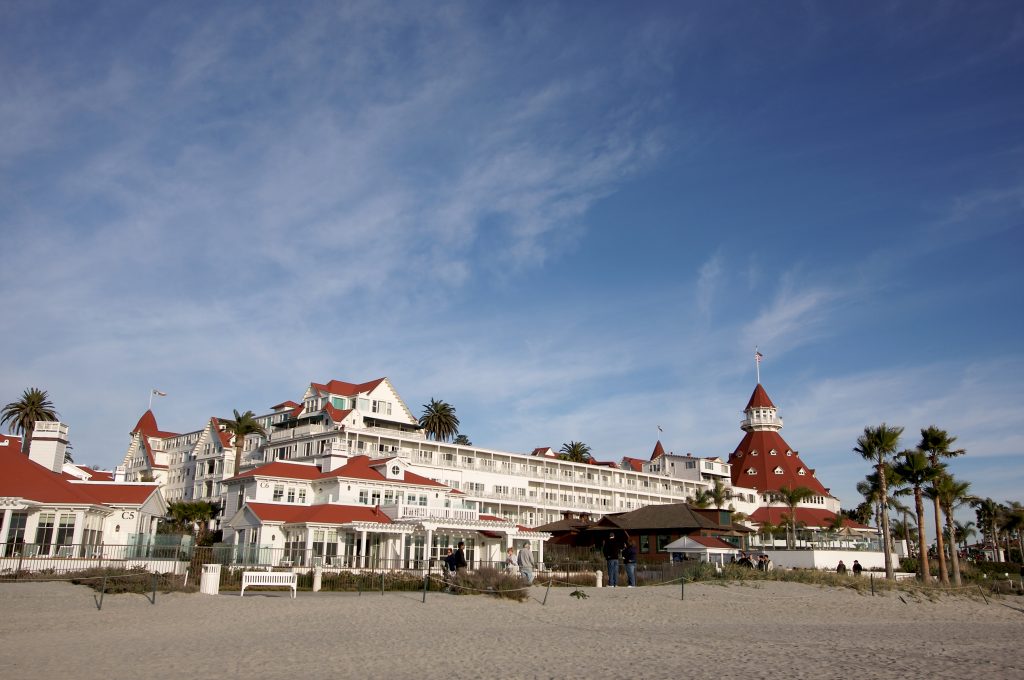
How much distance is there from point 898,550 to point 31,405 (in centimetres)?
8012

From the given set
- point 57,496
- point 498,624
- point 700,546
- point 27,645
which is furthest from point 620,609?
point 700,546

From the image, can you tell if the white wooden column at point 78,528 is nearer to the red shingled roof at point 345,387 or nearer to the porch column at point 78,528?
the porch column at point 78,528

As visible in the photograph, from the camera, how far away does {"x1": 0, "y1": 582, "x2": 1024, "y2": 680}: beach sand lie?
1287 cm

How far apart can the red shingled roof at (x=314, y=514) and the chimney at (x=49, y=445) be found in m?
11.6

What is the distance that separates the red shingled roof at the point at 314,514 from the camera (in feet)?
142

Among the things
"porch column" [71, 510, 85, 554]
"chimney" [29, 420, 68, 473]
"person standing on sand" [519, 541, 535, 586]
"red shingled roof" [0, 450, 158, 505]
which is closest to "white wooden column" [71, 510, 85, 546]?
"porch column" [71, 510, 85, 554]

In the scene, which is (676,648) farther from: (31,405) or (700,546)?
(31,405)

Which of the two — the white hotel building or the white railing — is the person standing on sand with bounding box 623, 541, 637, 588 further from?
the white hotel building

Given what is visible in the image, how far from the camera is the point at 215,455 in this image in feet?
267

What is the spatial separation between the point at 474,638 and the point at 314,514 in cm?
2982

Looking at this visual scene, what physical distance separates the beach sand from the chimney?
80.1 feet

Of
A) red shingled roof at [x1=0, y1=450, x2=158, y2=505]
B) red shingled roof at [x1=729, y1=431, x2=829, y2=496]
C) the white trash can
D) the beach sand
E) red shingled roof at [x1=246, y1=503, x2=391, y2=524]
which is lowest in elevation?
the beach sand

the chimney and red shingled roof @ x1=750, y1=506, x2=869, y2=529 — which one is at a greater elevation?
the chimney

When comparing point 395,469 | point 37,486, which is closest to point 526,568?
point 37,486
